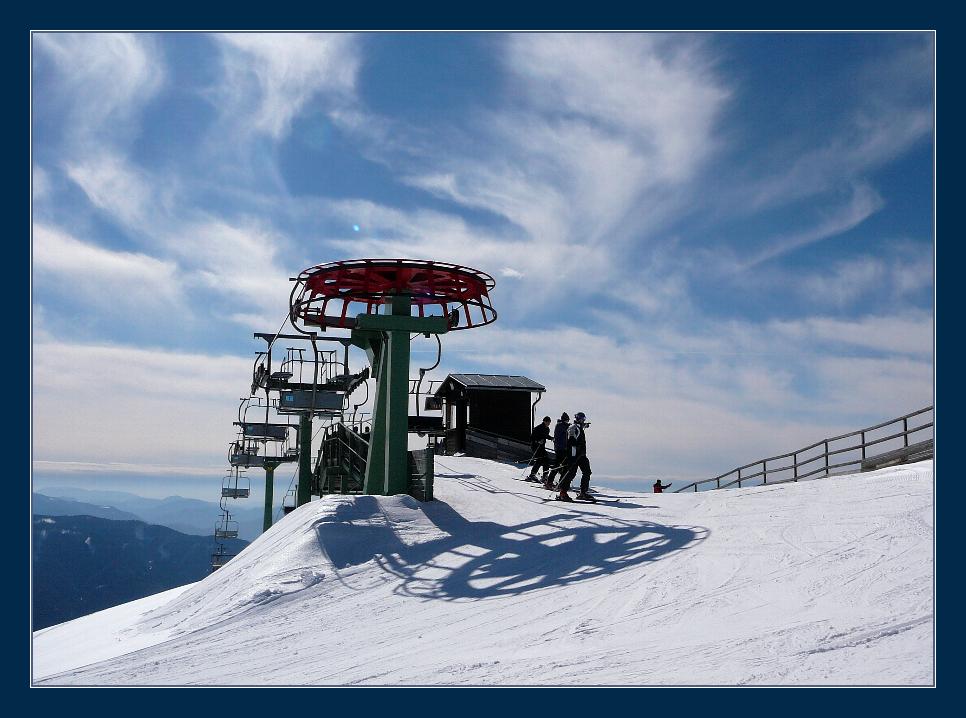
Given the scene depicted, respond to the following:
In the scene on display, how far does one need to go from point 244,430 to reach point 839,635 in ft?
83.6

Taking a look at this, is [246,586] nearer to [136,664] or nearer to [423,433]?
[136,664]

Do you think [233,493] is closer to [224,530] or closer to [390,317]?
[224,530]

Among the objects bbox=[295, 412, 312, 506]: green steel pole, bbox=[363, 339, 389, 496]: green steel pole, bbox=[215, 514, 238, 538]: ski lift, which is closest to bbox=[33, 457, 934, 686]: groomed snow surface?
bbox=[363, 339, 389, 496]: green steel pole

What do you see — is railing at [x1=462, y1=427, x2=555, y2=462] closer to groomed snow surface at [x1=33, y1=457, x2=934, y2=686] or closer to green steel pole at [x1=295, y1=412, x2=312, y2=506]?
green steel pole at [x1=295, y1=412, x2=312, y2=506]

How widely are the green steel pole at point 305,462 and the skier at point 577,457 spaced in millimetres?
14923

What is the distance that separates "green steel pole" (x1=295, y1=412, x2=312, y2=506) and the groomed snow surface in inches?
546

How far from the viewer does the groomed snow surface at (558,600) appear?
7.11m

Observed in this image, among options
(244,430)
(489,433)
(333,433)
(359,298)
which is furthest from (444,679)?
(489,433)

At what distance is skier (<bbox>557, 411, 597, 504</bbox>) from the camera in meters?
16.3

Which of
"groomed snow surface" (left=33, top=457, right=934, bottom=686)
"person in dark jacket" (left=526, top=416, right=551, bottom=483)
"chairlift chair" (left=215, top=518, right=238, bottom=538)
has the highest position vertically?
"person in dark jacket" (left=526, top=416, right=551, bottom=483)

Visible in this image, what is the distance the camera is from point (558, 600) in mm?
9922

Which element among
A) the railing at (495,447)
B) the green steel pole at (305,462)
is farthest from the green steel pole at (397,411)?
the railing at (495,447)

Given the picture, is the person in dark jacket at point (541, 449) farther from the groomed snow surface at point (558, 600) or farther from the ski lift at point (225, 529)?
the ski lift at point (225, 529)

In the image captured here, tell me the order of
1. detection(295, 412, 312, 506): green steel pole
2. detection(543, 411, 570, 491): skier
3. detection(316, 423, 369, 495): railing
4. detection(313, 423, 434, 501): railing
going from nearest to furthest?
detection(313, 423, 434, 501): railing, detection(543, 411, 570, 491): skier, detection(316, 423, 369, 495): railing, detection(295, 412, 312, 506): green steel pole
